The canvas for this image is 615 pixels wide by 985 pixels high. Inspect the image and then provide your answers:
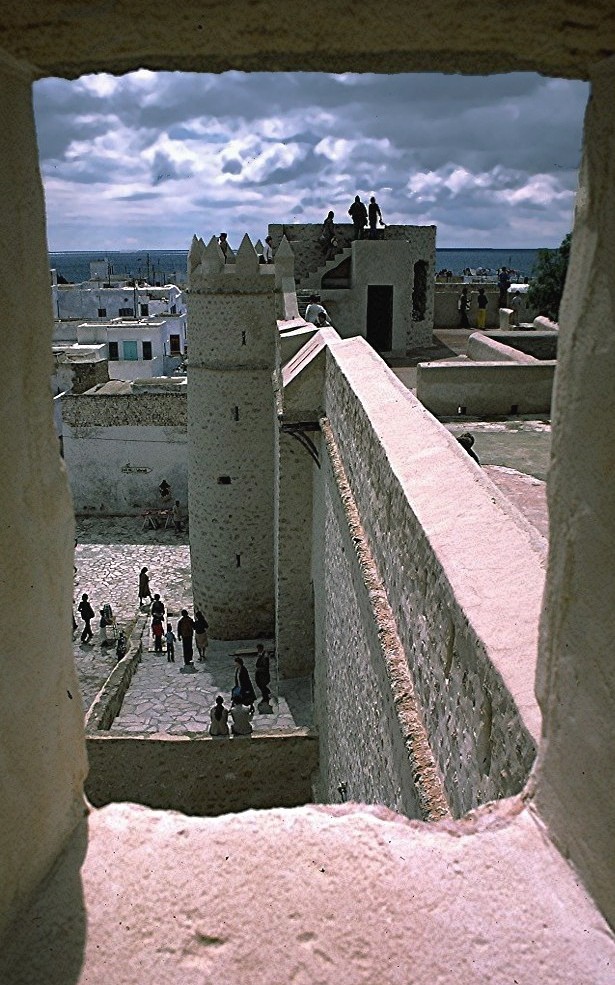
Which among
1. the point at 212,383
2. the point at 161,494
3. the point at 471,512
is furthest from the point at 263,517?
the point at 471,512

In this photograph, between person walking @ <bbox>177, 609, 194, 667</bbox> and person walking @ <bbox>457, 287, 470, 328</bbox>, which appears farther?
person walking @ <bbox>457, 287, 470, 328</bbox>

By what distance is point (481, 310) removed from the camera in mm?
20359

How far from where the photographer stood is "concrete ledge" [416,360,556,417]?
9.41 m

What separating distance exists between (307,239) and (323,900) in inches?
678

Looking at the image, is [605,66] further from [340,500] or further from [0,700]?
[340,500]

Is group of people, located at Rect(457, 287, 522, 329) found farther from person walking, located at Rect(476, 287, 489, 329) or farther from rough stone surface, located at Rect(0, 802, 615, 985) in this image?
rough stone surface, located at Rect(0, 802, 615, 985)

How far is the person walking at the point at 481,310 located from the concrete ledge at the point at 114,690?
1206cm

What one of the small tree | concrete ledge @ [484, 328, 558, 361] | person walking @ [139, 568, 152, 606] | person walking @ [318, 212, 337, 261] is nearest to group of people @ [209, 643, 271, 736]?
person walking @ [139, 568, 152, 606]

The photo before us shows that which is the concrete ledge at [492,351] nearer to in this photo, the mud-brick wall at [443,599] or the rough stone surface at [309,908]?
the mud-brick wall at [443,599]

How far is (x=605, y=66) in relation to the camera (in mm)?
1571

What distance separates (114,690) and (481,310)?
544 inches

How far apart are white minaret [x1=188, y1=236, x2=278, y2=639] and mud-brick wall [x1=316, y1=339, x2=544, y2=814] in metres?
6.36

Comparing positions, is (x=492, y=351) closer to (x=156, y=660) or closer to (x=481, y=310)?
(x=156, y=660)

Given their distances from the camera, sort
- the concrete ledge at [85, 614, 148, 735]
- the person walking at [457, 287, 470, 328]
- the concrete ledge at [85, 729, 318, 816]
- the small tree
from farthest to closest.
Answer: the person walking at [457, 287, 470, 328] < the small tree < the concrete ledge at [85, 614, 148, 735] < the concrete ledge at [85, 729, 318, 816]
